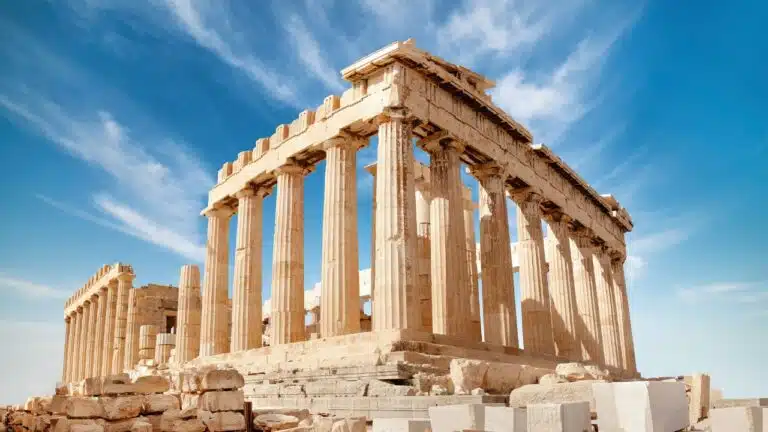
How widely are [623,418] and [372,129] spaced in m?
15.1

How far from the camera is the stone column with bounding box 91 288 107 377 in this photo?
42.6m

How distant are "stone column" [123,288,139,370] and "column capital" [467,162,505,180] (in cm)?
2428

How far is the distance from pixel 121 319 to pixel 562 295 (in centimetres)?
2719

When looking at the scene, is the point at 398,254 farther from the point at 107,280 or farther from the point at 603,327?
the point at 107,280

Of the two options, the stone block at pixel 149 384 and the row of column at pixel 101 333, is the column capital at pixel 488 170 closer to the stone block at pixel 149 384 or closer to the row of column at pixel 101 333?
the stone block at pixel 149 384

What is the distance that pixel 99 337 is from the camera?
4266cm

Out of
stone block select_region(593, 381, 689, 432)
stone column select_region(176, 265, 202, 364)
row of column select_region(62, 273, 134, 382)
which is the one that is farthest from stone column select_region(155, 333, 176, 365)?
stone block select_region(593, 381, 689, 432)

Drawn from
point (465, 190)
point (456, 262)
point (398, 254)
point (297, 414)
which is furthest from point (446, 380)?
point (465, 190)

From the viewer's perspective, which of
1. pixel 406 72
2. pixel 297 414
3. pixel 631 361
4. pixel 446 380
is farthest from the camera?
pixel 631 361

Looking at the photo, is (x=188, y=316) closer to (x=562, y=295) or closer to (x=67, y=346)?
(x=562, y=295)

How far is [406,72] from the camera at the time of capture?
20.1 metres

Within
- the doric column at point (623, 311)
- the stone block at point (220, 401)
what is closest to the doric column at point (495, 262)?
the stone block at point (220, 401)

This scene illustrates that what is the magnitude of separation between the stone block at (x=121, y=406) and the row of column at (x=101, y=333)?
30422 mm

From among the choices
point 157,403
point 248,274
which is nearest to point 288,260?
point 248,274
